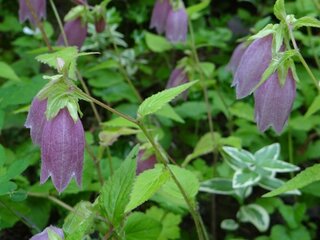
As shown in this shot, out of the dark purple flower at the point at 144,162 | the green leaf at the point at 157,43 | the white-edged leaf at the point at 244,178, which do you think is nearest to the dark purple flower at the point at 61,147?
the dark purple flower at the point at 144,162

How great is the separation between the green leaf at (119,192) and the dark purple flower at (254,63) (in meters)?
0.25

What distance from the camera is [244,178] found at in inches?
72.6

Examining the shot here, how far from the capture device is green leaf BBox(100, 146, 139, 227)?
112 cm

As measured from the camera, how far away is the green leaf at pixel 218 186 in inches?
74.8

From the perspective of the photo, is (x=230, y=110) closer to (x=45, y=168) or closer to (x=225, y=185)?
(x=225, y=185)

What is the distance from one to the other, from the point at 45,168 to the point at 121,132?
483mm

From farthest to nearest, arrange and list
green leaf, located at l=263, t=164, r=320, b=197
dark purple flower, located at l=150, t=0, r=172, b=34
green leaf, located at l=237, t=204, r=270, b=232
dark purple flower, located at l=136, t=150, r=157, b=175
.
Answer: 1. dark purple flower, located at l=150, t=0, r=172, b=34
2. green leaf, located at l=237, t=204, r=270, b=232
3. dark purple flower, located at l=136, t=150, r=157, b=175
4. green leaf, located at l=263, t=164, r=320, b=197

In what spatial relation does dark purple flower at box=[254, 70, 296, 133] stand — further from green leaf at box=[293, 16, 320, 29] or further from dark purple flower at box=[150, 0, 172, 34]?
dark purple flower at box=[150, 0, 172, 34]

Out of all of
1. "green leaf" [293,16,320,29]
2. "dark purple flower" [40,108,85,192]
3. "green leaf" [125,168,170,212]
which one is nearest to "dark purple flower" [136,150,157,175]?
"green leaf" [125,168,170,212]

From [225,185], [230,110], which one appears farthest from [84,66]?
[225,185]

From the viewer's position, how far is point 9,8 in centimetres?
338

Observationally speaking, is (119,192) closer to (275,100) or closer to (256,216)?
(275,100)

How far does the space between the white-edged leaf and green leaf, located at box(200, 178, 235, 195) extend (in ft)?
0.25

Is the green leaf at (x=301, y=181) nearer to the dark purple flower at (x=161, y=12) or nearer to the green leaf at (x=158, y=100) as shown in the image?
the green leaf at (x=158, y=100)
